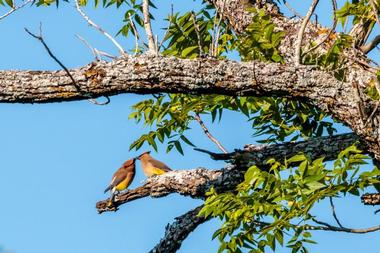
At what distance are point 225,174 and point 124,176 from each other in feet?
13.2

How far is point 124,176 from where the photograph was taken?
12375 millimetres

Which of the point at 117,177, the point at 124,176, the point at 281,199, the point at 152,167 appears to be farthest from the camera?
the point at 152,167

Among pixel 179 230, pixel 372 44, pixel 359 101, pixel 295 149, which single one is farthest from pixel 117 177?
pixel 359 101

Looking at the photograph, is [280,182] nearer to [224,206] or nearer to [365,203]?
[224,206]

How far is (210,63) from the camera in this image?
6832 mm

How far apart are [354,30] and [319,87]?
1.37m

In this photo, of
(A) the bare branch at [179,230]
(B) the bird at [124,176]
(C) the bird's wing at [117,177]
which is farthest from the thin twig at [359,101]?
(B) the bird at [124,176]

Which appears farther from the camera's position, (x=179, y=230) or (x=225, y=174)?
(x=179, y=230)

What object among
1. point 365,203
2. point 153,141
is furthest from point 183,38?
point 365,203

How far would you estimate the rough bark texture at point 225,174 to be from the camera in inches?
314

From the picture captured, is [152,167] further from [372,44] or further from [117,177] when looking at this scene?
[372,44]

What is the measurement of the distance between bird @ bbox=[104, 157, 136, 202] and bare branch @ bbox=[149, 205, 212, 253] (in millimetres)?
2361

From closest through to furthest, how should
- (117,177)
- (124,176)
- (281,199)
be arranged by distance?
(281,199) < (117,177) < (124,176)

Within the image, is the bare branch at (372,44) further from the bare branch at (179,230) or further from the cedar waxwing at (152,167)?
the cedar waxwing at (152,167)
